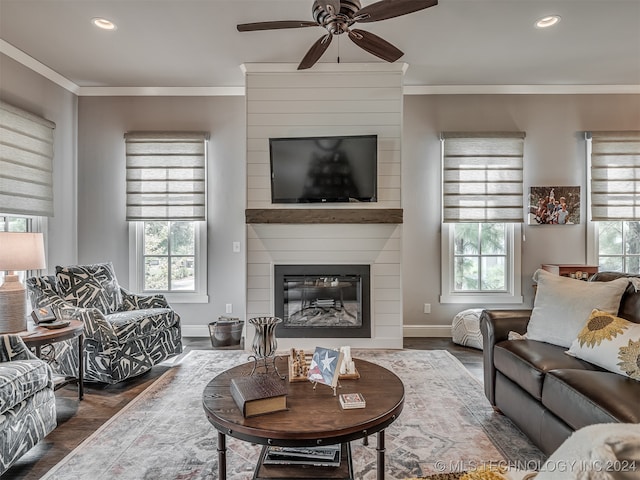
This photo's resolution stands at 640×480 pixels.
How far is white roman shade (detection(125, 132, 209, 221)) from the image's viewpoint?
14.5ft

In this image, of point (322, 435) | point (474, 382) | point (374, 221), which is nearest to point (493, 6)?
point (374, 221)

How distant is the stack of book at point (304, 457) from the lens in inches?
61.9

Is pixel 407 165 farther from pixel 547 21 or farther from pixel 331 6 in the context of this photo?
pixel 331 6

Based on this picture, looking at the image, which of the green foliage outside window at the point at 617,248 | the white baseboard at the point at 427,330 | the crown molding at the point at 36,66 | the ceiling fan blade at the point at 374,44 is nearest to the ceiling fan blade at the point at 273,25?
the ceiling fan blade at the point at 374,44

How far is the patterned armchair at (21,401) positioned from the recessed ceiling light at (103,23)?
2.54 meters

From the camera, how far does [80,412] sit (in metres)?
2.56

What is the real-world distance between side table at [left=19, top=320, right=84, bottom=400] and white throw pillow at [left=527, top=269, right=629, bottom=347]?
300cm

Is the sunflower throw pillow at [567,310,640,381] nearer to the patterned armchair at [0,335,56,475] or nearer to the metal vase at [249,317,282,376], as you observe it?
the metal vase at [249,317,282,376]

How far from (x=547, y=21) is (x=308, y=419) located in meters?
3.58

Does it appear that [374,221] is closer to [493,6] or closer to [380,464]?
[493,6]

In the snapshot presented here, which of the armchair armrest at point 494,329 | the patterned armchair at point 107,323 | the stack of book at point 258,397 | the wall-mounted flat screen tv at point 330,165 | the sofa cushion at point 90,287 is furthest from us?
the wall-mounted flat screen tv at point 330,165

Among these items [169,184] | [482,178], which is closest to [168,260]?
[169,184]

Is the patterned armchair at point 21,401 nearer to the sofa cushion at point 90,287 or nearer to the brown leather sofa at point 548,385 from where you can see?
the sofa cushion at point 90,287

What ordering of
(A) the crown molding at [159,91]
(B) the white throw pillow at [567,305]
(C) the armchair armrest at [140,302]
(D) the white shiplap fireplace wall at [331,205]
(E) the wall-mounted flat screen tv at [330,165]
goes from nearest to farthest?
(B) the white throw pillow at [567,305]
(C) the armchair armrest at [140,302]
(E) the wall-mounted flat screen tv at [330,165]
(D) the white shiplap fireplace wall at [331,205]
(A) the crown molding at [159,91]
